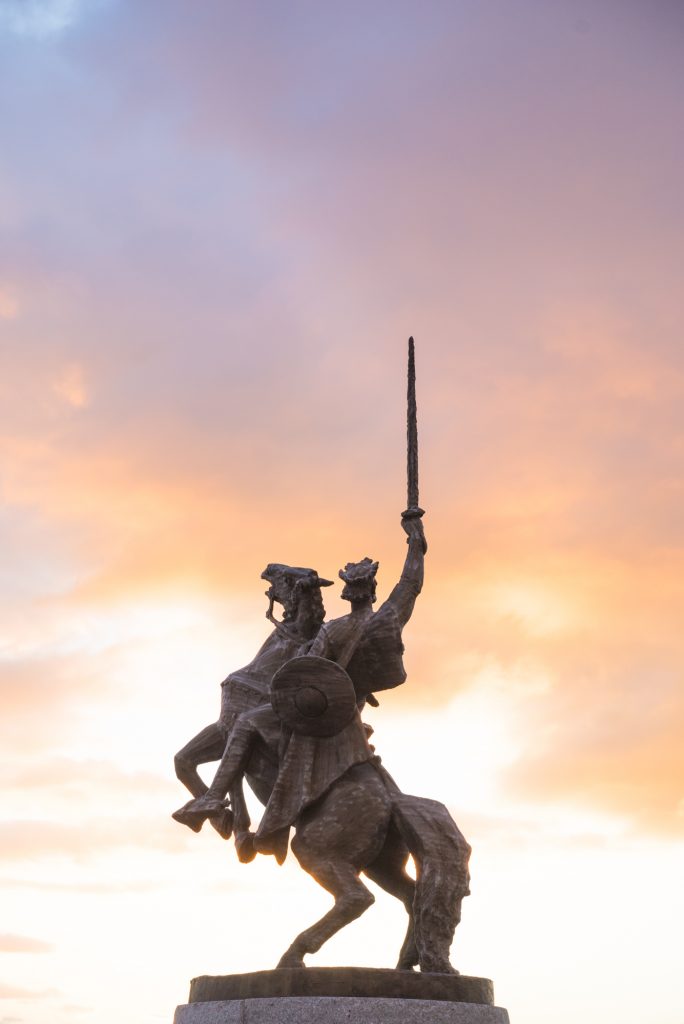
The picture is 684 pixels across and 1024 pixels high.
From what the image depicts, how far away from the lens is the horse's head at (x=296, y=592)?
10.6m

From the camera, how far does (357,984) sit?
841 centimetres

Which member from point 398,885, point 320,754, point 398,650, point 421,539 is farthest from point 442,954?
point 421,539

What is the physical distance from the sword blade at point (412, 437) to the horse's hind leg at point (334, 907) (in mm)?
3219

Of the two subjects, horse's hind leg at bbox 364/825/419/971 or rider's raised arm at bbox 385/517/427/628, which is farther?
rider's raised arm at bbox 385/517/427/628

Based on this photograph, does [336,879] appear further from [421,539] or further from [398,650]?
[421,539]

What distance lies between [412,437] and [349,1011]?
5.00m

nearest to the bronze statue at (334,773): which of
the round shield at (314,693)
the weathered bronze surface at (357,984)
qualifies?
the round shield at (314,693)

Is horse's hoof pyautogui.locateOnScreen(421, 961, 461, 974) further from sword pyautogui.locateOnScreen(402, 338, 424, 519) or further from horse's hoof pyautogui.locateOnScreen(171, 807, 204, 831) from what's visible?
sword pyautogui.locateOnScreen(402, 338, 424, 519)

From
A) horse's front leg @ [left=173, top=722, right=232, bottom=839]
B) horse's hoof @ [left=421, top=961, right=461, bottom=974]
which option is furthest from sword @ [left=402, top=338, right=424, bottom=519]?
horse's hoof @ [left=421, top=961, right=461, bottom=974]

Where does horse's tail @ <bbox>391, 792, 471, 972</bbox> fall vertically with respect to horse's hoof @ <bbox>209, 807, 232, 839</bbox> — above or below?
below

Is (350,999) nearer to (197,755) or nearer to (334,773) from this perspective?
(334,773)

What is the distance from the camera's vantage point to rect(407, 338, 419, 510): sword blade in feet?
35.9

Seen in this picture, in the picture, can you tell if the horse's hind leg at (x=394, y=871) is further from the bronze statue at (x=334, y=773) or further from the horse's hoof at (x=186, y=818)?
the horse's hoof at (x=186, y=818)

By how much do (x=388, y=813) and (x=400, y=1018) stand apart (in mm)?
1701
